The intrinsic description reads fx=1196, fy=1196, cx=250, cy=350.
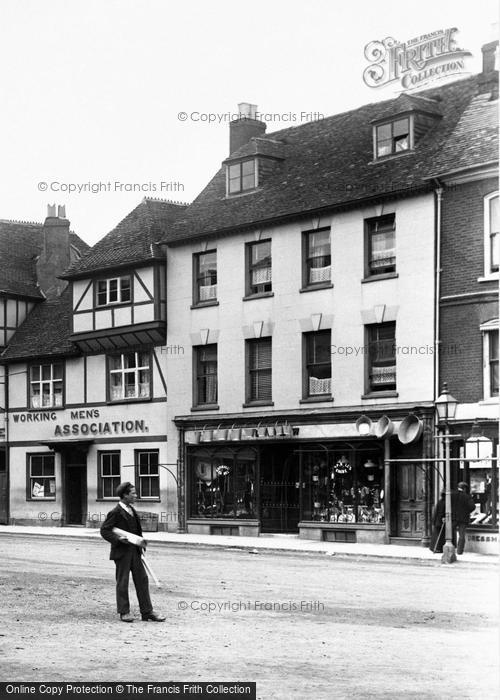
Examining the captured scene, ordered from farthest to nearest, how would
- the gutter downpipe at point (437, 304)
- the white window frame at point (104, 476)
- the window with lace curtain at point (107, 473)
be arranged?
the white window frame at point (104, 476) → the window with lace curtain at point (107, 473) → the gutter downpipe at point (437, 304)

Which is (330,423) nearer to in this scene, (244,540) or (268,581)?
(244,540)

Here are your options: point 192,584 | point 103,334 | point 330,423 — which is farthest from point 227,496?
point 192,584

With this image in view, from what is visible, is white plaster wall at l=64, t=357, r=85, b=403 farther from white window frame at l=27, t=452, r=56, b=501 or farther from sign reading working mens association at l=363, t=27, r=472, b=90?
sign reading working mens association at l=363, t=27, r=472, b=90

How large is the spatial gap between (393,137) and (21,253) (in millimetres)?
20040

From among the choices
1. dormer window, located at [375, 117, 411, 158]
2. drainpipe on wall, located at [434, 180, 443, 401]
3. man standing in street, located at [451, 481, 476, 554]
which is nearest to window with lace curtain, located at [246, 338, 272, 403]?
drainpipe on wall, located at [434, 180, 443, 401]

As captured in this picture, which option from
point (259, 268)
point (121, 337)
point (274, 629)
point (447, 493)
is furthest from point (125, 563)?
point (121, 337)

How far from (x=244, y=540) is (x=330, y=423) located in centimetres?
389

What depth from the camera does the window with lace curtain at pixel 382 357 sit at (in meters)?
30.5

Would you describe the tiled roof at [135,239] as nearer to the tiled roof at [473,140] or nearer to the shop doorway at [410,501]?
the tiled roof at [473,140]

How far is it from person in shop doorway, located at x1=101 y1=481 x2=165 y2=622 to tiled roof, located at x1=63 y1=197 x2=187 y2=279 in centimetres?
2211

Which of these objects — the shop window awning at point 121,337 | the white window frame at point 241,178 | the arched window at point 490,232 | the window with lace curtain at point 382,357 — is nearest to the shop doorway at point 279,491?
the window with lace curtain at point 382,357

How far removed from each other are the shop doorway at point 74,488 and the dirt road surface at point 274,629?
16363 mm

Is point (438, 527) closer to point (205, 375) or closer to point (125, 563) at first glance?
point (205, 375)

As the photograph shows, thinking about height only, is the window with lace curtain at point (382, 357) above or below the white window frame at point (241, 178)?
below
